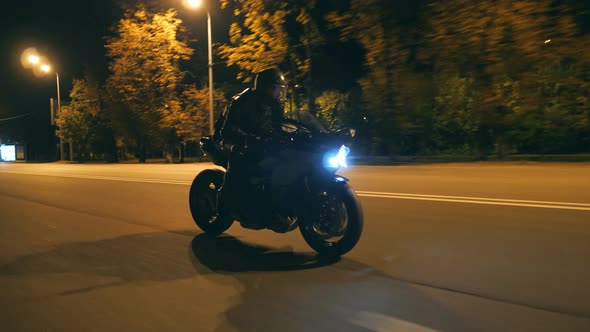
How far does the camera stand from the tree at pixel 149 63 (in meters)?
32.4

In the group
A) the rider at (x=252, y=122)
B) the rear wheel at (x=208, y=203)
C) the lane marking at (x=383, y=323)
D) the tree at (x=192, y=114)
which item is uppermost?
the tree at (x=192, y=114)

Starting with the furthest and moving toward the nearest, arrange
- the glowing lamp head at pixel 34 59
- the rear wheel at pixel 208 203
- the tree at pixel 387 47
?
the glowing lamp head at pixel 34 59 → the tree at pixel 387 47 → the rear wheel at pixel 208 203

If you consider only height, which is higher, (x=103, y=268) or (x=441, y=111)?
(x=441, y=111)

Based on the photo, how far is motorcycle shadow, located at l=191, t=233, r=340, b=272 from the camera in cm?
503

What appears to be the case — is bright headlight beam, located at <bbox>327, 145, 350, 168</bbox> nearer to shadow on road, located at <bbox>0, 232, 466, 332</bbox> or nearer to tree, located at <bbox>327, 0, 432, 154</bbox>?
shadow on road, located at <bbox>0, 232, 466, 332</bbox>

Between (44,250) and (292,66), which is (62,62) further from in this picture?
(44,250)

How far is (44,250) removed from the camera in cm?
602

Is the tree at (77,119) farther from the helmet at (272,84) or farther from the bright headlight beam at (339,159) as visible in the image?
the bright headlight beam at (339,159)

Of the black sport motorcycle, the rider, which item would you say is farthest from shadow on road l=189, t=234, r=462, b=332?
the rider

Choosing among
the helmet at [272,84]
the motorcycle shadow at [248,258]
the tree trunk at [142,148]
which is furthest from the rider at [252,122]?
the tree trunk at [142,148]

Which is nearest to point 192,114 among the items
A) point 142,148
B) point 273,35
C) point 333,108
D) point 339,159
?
point 142,148

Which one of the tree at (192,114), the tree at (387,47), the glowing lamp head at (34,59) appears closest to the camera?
the tree at (387,47)

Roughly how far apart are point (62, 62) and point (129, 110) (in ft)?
53.4

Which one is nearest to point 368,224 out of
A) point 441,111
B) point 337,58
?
point 337,58
